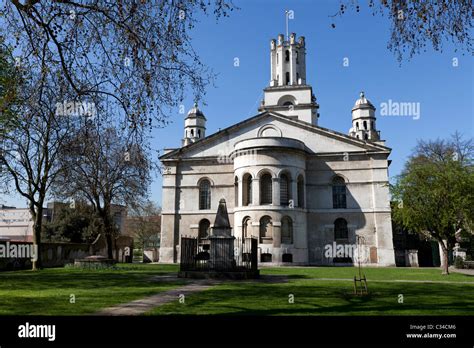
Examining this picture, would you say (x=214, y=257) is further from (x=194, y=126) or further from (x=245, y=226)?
(x=194, y=126)

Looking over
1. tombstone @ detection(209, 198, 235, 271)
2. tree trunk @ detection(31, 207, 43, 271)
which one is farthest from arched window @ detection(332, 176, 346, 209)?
tree trunk @ detection(31, 207, 43, 271)

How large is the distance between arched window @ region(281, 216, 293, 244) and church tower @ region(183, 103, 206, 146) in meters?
21.9

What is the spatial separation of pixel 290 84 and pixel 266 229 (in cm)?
1902

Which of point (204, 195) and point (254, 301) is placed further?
point (204, 195)

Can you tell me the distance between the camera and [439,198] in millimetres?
24125

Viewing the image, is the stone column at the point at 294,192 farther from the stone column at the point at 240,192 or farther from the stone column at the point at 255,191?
the stone column at the point at 240,192

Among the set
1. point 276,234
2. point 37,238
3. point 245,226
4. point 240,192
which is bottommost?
point 37,238

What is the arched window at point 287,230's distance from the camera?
1347 inches

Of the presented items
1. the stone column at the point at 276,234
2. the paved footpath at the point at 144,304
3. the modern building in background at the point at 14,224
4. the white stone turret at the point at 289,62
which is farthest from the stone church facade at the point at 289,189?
the modern building in background at the point at 14,224

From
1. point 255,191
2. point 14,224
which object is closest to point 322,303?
point 255,191

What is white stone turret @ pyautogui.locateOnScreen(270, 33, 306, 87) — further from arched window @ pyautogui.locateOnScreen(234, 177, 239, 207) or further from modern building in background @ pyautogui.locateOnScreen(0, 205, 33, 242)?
modern building in background @ pyautogui.locateOnScreen(0, 205, 33, 242)

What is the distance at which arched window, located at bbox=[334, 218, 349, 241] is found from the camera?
36.9m

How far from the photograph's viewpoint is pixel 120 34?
933 cm

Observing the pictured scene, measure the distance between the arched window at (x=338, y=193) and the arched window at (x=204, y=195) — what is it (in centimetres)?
1244
